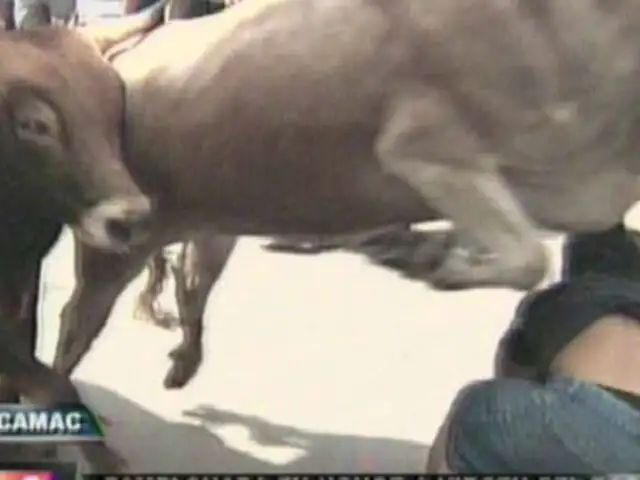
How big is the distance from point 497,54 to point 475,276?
1.06 ft

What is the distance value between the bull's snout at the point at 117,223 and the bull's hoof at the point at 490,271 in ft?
1.41

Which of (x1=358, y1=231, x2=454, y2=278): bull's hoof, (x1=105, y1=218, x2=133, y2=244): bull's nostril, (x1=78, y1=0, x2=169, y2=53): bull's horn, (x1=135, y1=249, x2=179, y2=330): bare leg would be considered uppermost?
Answer: (x1=78, y1=0, x2=169, y2=53): bull's horn

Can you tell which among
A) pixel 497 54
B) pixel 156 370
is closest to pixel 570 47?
pixel 497 54

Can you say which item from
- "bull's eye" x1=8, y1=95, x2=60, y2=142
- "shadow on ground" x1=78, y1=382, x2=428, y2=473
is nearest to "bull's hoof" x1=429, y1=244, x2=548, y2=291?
"shadow on ground" x1=78, y1=382, x2=428, y2=473

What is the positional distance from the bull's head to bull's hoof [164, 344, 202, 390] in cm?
23

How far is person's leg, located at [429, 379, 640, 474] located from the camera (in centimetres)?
165

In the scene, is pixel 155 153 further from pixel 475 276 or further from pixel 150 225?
pixel 475 276

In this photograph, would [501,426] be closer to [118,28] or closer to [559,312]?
[559,312]

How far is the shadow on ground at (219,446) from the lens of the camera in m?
1.67

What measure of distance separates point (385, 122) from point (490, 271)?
268 mm

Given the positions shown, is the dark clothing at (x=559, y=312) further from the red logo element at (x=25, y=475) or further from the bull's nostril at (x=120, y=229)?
the red logo element at (x=25, y=475)

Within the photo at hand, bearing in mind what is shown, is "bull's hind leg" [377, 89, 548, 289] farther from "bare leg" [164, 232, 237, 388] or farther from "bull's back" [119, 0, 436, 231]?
"bare leg" [164, 232, 237, 388]

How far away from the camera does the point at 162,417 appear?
5.47ft

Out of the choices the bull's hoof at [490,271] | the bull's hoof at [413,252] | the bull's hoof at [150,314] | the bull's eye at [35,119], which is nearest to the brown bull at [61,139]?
the bull's eye at [35,119]
